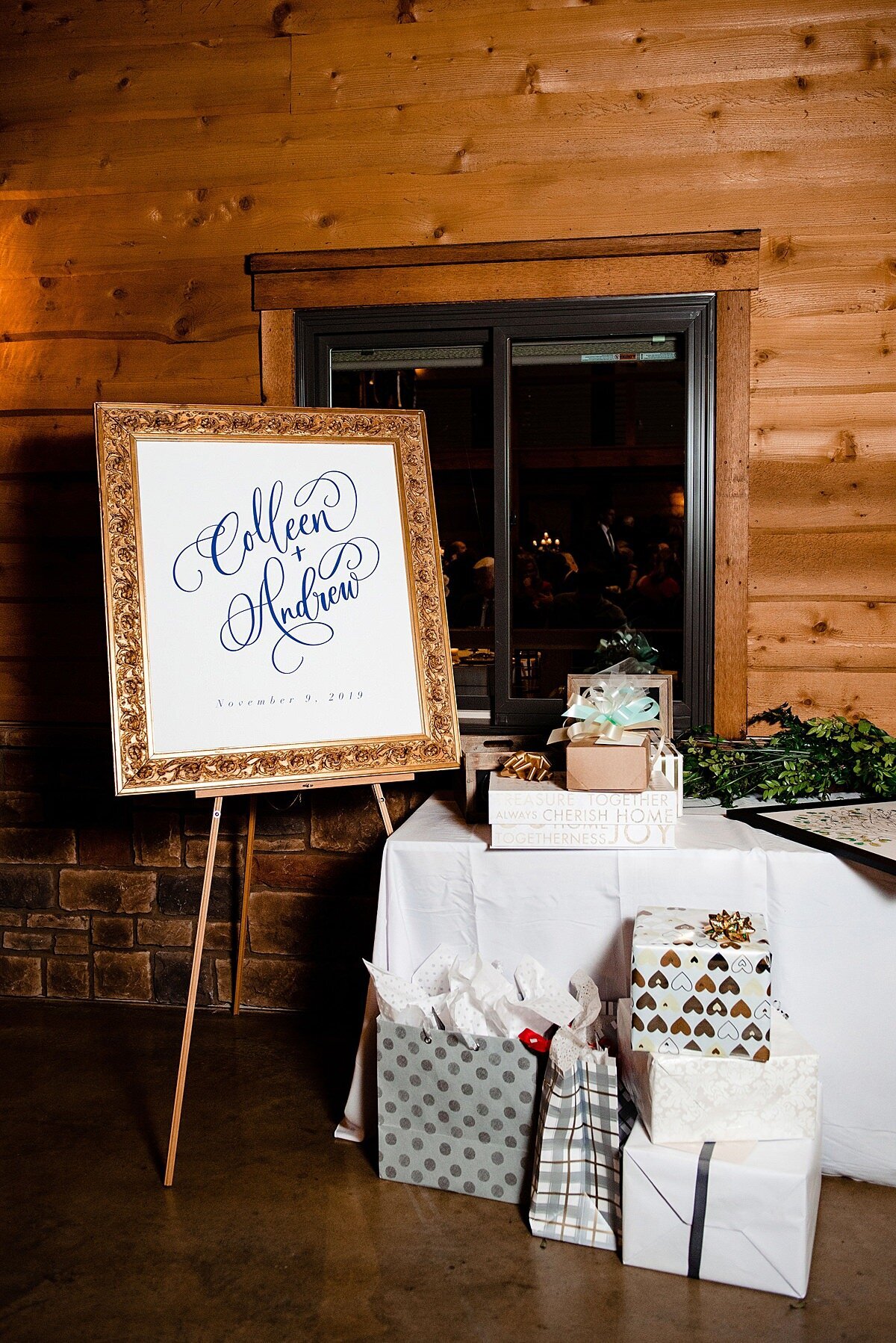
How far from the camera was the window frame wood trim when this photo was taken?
271 cm

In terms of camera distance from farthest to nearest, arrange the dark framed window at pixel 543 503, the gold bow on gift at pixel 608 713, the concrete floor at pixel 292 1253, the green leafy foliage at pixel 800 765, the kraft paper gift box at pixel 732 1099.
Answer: the dark framed window at pixel 543 503 → the green leafy foliage at pixel 800 765 → the gold bow on gift at pixel 608 713 → the kraft paper gift box at pixel 732 1099 → the concrete floor at pixel 292 1253

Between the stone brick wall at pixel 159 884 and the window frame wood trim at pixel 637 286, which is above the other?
the window frame wood trim at pixel 637 286

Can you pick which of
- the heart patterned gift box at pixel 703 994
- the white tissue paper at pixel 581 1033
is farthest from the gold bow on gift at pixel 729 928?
the white tissue paper at pixel 581 1033

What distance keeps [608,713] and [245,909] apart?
4.18 feet

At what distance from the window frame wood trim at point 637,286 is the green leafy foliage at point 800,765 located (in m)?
0.32

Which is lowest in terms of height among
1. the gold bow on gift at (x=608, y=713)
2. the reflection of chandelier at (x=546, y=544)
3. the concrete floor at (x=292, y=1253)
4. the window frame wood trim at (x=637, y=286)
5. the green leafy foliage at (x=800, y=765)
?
the concrete floor at (x=292, y=1253)

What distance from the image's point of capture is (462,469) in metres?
3.19

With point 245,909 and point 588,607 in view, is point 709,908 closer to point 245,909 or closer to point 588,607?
point 588,607

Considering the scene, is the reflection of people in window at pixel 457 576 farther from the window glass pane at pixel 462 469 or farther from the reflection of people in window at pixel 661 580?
the reflection of people in window at pixel 661 580

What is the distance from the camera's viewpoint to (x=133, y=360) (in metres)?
2.99

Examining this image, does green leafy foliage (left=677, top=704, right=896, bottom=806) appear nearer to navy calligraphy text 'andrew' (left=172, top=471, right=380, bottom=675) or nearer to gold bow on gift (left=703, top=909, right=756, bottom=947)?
gold bow on gift (left=703, top=909, right=756, bottom=947)

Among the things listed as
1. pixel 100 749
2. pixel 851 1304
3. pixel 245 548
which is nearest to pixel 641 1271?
pixel 851 1304

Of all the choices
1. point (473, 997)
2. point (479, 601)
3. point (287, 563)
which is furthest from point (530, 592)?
point (473, 997)

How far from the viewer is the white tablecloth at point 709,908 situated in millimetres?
2041
